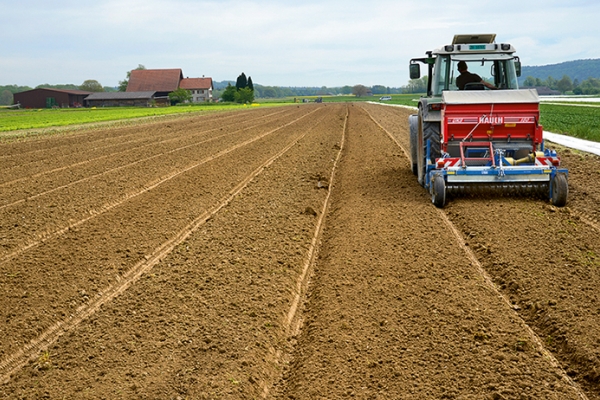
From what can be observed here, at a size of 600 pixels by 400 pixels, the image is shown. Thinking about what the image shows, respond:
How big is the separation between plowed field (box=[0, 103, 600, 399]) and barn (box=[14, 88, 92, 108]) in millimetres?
94251

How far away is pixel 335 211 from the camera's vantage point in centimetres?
938

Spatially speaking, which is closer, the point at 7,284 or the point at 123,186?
the point at 7,284

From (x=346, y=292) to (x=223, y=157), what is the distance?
10.9m

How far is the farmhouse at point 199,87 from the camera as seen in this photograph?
111750 mm

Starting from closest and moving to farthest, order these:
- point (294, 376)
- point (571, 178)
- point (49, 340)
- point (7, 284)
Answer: point (294, 376) < point (49, 340) < point (7, 284) < point (571, 178)

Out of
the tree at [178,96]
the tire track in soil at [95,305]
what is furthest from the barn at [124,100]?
the tire track in soil at [95,305]

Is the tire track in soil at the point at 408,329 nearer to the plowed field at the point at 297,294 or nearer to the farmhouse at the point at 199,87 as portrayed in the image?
the plowed field at the point at 297,294

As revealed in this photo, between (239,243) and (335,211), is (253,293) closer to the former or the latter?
(239,243)

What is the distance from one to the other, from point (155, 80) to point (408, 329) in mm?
107865

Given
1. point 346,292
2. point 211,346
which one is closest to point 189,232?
point 346,292

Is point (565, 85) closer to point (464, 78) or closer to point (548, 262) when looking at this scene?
point (464, 78)

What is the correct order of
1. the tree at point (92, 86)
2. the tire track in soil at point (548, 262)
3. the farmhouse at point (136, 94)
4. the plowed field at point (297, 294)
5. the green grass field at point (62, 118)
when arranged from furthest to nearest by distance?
the tree at point (92, 86)
the farmhouse at point (136, 94)
the green grass field at point (62, 118)
the tire track in soil at point (548, 262)
the plowed field at point (297, 294)

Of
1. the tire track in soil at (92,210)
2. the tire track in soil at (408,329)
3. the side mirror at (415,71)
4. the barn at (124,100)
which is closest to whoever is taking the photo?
the tire track in soil at (408,329)

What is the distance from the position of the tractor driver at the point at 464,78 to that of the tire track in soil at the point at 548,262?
2.40m
